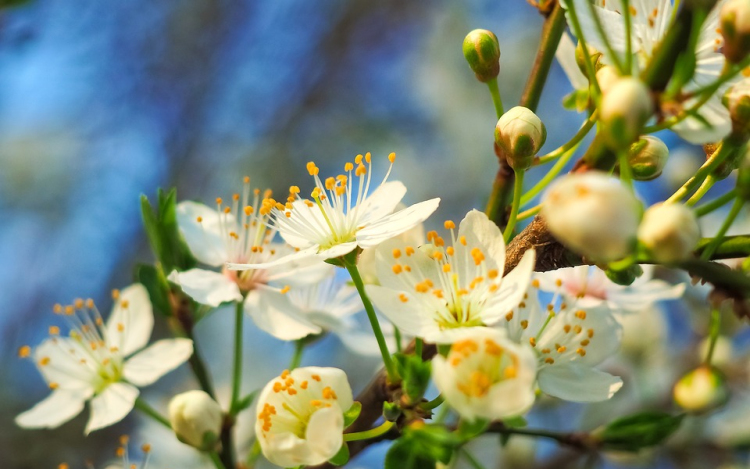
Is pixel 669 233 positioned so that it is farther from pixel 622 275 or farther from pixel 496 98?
pixel 496 98

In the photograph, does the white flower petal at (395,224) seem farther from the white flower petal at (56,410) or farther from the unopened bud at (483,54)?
the white flower petal at (56,410)

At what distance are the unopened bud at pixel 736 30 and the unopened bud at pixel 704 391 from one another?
0.40 metres

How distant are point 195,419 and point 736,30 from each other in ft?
2.71

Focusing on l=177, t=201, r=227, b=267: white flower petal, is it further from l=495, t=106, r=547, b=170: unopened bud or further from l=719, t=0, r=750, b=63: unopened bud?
l=719, t=0, r=750, b=63: unopened bud

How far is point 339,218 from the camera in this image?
1.03m

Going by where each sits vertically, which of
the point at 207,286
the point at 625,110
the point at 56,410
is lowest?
the point at 56,410

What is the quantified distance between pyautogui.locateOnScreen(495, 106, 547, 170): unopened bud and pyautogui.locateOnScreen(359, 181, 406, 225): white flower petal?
0.52ft

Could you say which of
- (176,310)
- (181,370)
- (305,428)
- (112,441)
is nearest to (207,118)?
(181,370)

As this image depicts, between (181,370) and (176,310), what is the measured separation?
2.08 metres

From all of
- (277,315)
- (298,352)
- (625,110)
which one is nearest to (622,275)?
(625,110)

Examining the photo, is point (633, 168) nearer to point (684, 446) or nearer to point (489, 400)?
point (489, 400)

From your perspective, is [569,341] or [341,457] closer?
[341,457]

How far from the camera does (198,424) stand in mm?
1043

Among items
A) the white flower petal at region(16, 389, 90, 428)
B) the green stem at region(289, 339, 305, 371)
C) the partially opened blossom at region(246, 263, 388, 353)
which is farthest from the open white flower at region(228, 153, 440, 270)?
the white flower petal at region(16, 389, 90, 428)
